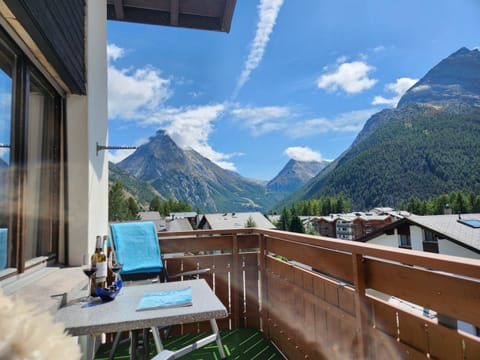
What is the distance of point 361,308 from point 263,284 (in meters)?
1.53

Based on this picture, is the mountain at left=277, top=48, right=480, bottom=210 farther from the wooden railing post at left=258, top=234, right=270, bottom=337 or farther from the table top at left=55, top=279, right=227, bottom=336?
the table top at left=55, top=279, right=227, bottom=336

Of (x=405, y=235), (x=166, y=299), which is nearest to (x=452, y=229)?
(x=405, y=235)

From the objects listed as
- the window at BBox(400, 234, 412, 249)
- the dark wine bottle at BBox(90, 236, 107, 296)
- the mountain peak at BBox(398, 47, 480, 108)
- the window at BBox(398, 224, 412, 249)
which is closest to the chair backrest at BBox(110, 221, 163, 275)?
the dark wine bottle at BBox(90, 236, 107, 296)

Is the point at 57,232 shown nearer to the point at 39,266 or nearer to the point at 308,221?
the point at 39,266

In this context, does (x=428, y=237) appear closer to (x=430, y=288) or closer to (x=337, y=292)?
(x=337, y=292)

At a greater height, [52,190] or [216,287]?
[52,190]

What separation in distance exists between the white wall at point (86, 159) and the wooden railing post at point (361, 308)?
5.94 feet

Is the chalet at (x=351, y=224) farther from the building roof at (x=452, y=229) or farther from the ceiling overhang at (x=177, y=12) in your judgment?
the ceiling overhang at (x=177, y=12)

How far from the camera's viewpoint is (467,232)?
33.0 feet

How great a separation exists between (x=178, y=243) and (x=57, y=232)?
3.49ft

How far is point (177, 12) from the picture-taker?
374cm

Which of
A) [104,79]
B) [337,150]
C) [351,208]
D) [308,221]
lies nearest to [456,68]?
[337,150]

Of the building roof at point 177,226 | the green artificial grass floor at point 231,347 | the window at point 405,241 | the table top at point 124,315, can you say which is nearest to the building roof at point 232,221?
the building roof at point 177,226

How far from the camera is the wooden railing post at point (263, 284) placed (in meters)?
2.74
